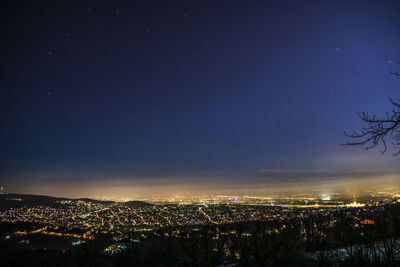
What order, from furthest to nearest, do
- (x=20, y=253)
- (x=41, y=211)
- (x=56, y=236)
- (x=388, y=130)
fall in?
(x=41, y=211) → (x=56, y=236) → (x=20, y=253) → (x=388, y=130)

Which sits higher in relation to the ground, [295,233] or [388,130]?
[388,130]

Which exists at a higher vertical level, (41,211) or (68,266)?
(68,266)

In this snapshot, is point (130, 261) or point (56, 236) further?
point (56, 236)

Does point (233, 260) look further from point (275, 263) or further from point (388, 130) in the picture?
point (388, 130)

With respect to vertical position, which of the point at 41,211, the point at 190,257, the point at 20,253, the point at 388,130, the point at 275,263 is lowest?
the point at 41,211

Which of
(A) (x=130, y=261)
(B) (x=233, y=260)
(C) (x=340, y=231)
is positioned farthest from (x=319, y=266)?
(A) (x=130, y=261)

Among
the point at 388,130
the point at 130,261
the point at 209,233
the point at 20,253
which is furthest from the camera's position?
the point at 20,253

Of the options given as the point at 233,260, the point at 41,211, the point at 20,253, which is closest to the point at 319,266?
the point at 233,260

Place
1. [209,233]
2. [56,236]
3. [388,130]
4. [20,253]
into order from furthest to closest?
1. [56,236]
2. [20,253]
3. [209,233]
4. [388,130]

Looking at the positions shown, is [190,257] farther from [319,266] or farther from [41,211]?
[41,211]
